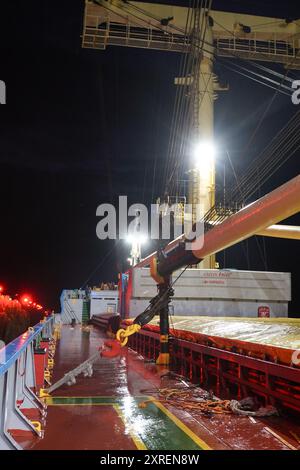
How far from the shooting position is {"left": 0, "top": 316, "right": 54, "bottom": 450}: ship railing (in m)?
4.09

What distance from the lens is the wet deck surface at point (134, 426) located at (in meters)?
4.79

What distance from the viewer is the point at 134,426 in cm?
548

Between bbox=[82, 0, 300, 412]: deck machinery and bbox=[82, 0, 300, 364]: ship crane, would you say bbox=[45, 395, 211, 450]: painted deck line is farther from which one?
bbox=[82, 0, 300, 364]: ship crane

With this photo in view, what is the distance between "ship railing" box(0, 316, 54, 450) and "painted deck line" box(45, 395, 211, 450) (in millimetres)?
699

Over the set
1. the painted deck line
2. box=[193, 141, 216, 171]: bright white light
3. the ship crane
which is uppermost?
the ship crane

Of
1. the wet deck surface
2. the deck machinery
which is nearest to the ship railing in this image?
the wet deck surface

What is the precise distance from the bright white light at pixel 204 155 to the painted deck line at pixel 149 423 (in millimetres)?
15151

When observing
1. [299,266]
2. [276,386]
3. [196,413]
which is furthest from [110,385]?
[299,266]

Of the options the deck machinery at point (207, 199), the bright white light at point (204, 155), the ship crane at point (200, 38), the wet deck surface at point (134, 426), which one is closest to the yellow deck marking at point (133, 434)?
the wet deck surface at point (134, 426)

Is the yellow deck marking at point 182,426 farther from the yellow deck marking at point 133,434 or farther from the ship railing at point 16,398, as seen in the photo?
the ship railing at point 16,398

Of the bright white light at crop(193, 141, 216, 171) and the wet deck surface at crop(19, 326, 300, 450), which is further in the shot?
the bright white light at crop(193, 141, 216, 171)

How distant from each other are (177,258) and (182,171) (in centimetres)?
1415

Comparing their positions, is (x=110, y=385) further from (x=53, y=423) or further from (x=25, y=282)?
(x=25, y=282)
